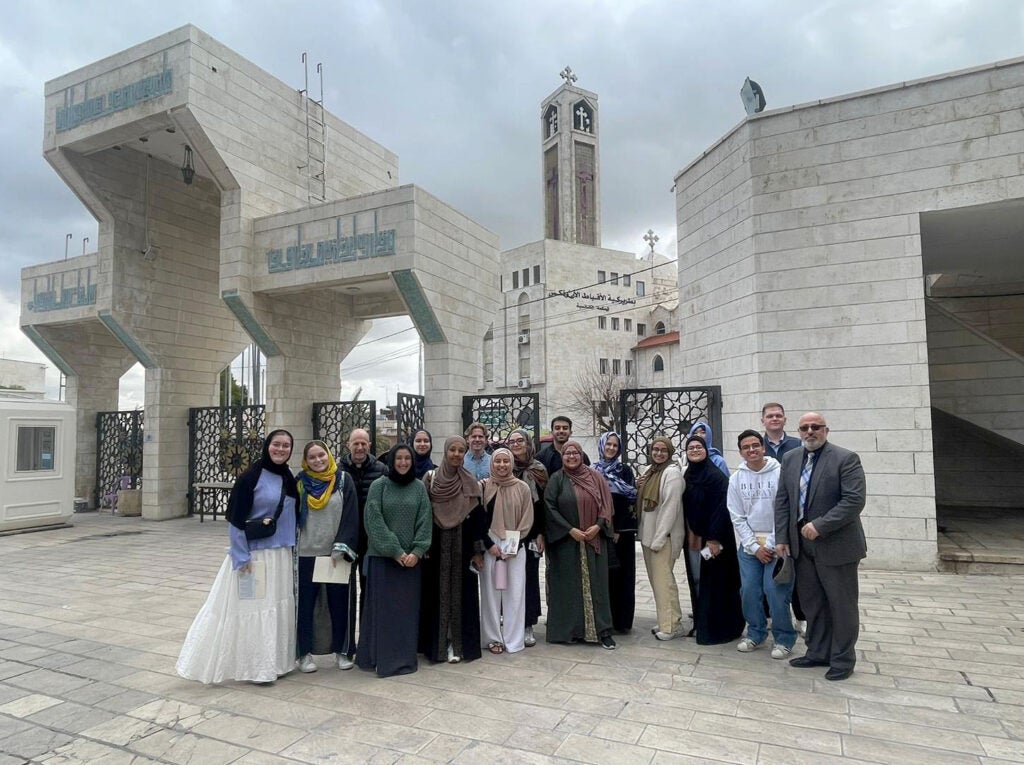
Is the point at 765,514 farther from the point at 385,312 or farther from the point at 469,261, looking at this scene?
the point at 385,312

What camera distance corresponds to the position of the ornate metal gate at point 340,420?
386 inches

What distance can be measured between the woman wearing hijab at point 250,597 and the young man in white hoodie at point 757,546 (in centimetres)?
295

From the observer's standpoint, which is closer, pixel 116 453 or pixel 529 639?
pixel 529 639

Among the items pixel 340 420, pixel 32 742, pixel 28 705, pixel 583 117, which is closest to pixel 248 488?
pixel 32 742

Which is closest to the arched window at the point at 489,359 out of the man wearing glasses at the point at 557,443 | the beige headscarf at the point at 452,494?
the man wearing glasses at the point at 557,443

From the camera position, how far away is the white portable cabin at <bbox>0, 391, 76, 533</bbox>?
9.69m

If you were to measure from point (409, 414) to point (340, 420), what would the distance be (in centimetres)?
127

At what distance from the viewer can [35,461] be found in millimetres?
10094

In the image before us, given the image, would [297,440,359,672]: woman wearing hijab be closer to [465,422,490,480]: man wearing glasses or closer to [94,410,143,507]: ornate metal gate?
[465,422,490,480]: man wearing glasses

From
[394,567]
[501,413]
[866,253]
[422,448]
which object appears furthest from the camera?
[501,413]

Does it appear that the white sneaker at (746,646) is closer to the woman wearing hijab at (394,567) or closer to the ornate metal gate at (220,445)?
the woman wearing hijab at (394,567)

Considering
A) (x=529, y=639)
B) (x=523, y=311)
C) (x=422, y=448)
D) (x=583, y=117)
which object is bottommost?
(x=529, y=639)

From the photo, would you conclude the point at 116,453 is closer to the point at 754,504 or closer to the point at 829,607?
the point at 754,504

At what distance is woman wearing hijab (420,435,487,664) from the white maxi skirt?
37.5 inches
